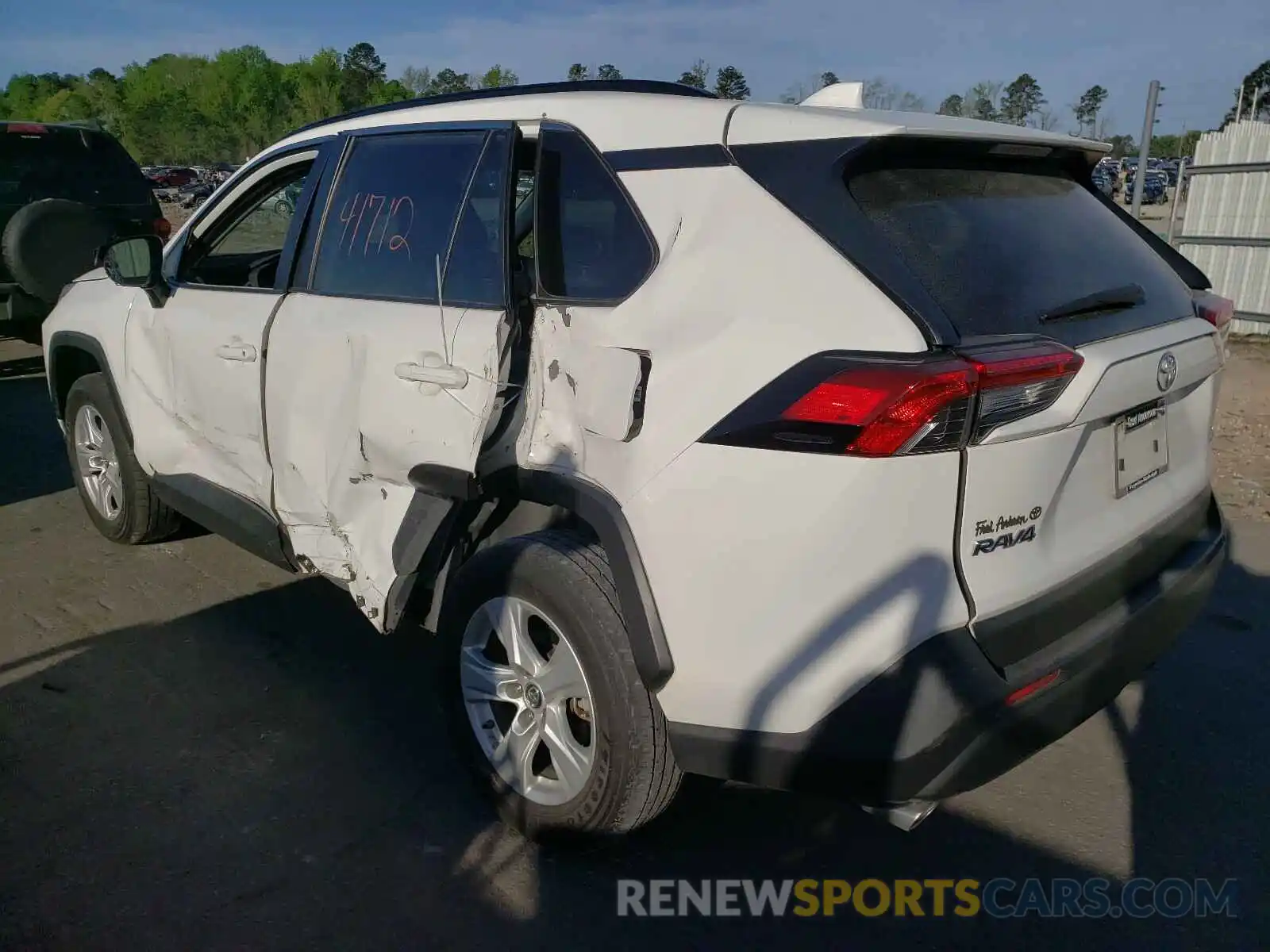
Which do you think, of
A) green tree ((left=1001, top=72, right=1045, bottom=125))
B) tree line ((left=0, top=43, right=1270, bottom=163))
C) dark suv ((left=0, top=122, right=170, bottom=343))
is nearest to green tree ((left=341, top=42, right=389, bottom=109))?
tree line ((left=0, top=43, right=1270, bottom=163))

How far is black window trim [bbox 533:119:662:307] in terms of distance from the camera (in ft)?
8.06

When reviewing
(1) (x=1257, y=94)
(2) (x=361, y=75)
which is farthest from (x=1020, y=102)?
(2) (x=361, y=75)

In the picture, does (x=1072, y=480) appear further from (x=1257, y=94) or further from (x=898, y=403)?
(x=1257, y=94)

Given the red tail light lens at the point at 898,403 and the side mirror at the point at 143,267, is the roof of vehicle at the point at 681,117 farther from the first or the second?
the side mirror at the point at 143,267

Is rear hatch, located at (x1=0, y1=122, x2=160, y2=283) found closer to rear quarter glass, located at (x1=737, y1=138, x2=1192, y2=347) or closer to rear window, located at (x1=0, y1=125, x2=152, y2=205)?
rear window, located at (x1=0, y1=125, x2=152, y2=205)

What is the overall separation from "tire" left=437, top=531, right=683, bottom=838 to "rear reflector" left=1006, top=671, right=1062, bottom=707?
80cm

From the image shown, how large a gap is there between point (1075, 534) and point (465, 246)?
1821mm

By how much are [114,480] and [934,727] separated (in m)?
4.26

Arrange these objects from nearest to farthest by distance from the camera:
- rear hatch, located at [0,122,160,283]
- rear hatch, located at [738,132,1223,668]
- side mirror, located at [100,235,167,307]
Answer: rear hatch, located at [738,132,1223,668] < side mirror, located at [100,235,167,307] < rear hatch, located at [0,122,160,283]

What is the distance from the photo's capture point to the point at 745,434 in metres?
2.15

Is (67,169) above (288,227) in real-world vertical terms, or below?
above

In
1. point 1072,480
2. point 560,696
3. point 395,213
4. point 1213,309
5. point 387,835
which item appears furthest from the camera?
point 395,213

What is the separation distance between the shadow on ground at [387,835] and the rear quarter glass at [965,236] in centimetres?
144

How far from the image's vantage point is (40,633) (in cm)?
409
